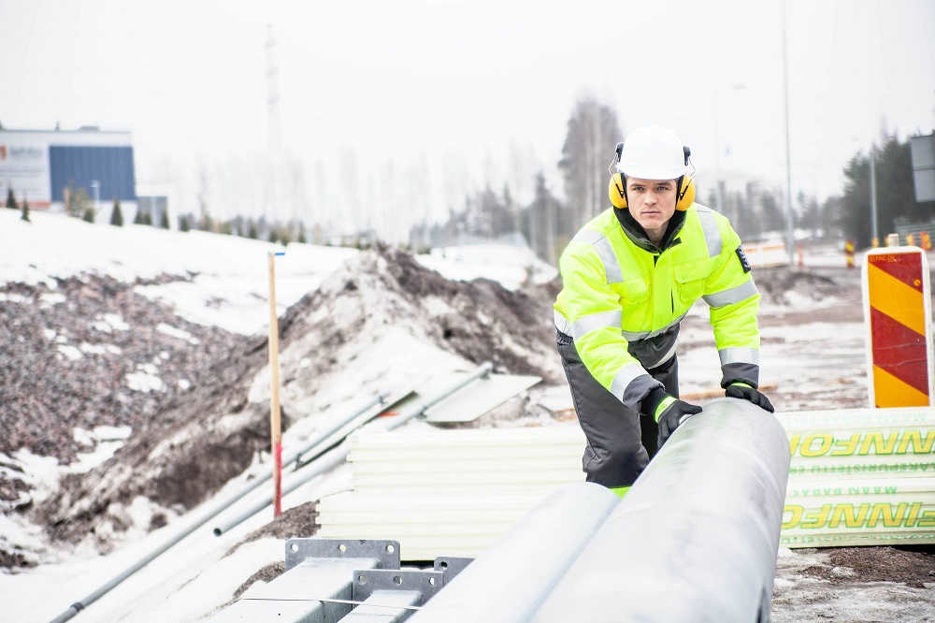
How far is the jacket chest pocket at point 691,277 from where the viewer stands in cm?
355

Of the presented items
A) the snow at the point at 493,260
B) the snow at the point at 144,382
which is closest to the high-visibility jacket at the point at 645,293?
the snow at the point at 144,382

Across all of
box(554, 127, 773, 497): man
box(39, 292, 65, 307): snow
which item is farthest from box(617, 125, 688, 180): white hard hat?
box(39, 292, 65, 307): snow

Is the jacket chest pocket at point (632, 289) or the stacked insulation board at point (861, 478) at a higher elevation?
the jacket chest pocket at point (632, 289)

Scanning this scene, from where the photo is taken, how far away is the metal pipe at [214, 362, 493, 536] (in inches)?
258

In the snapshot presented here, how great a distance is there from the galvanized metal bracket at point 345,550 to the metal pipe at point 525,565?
701 mm

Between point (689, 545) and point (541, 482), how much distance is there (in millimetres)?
3405

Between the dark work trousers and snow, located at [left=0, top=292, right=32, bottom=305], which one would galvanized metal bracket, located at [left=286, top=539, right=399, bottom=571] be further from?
snow, located at [left=0, top=292, right=32, bottom=305]

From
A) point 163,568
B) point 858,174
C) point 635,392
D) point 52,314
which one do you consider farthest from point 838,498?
point 858,174

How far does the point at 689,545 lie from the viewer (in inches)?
71.7

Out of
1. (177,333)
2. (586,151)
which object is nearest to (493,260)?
(586,151)

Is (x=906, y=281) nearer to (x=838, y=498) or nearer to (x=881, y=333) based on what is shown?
(x=881, y=333)

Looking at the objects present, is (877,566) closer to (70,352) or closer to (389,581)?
(389,581)

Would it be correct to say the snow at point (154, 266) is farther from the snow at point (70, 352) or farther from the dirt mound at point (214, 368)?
the snow at point (70, 352)

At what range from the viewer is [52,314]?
53.0 ft
